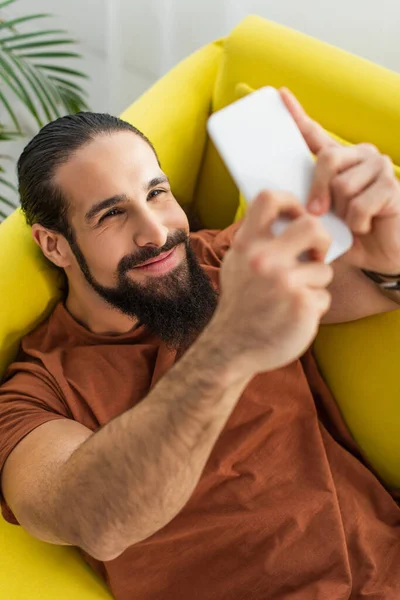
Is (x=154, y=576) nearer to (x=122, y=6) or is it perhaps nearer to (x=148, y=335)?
(x=148, y=335)

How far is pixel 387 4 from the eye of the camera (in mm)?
1443

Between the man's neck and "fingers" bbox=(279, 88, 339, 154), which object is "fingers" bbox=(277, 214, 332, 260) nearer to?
"fingers" bbox=(279, 88, 339, 154)

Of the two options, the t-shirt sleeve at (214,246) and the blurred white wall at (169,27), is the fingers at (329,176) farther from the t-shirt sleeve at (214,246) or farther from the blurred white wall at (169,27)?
the blurred white wall at (169,27)

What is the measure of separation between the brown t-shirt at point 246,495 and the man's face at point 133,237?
0.07 m

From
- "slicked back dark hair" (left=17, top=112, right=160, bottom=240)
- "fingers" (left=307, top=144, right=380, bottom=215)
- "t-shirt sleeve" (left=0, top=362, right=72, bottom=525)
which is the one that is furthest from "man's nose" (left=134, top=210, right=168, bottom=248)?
"fingers" (left=307, top=144, right=380, bottom=215)

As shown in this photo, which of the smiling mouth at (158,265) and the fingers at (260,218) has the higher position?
the fingers at (260,218)

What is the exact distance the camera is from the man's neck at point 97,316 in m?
1.18

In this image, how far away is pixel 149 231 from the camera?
1.10 meters

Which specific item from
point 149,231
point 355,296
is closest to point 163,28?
point 149,231

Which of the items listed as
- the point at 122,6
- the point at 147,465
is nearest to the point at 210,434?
the point at 147,465

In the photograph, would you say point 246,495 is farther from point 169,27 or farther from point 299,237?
point 169,27

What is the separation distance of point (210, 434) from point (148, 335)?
1.63 feet

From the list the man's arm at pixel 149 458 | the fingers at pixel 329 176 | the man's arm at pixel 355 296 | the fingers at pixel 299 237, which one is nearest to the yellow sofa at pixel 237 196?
the man's arm at pixel 355 296

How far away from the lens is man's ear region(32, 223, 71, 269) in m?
1.17
